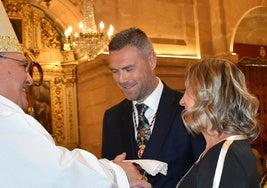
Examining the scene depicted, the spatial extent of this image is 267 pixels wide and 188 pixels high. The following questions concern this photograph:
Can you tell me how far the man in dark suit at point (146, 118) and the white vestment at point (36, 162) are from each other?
2.30 feet

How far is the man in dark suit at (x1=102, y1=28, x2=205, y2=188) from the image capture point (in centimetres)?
291

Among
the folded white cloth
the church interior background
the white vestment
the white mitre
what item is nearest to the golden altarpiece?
the church interior background

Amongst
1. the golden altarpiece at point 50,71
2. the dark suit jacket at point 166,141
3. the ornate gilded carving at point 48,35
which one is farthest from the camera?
the ornate gilded carving at point 48,35

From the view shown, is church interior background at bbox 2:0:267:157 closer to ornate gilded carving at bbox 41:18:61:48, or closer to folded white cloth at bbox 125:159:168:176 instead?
ornate gilded carving at bbox 41:18:61:48

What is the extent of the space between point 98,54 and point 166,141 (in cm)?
464

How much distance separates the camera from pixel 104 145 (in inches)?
132

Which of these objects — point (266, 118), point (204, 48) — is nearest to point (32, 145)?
point (204, 48)

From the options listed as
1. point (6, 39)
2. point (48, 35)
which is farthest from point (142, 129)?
point (48, 35)

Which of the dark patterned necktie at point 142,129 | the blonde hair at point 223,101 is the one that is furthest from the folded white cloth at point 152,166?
the dark patterned necktie at point 142,129

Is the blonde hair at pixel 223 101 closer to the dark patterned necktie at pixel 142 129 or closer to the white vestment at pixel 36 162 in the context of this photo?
the white vestment at pixel 36 162

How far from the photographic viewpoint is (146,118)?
3094 millimetres

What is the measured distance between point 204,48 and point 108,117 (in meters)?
5.88

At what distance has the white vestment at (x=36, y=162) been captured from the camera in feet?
6.69

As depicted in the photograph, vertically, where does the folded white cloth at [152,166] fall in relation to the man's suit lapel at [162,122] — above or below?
below
